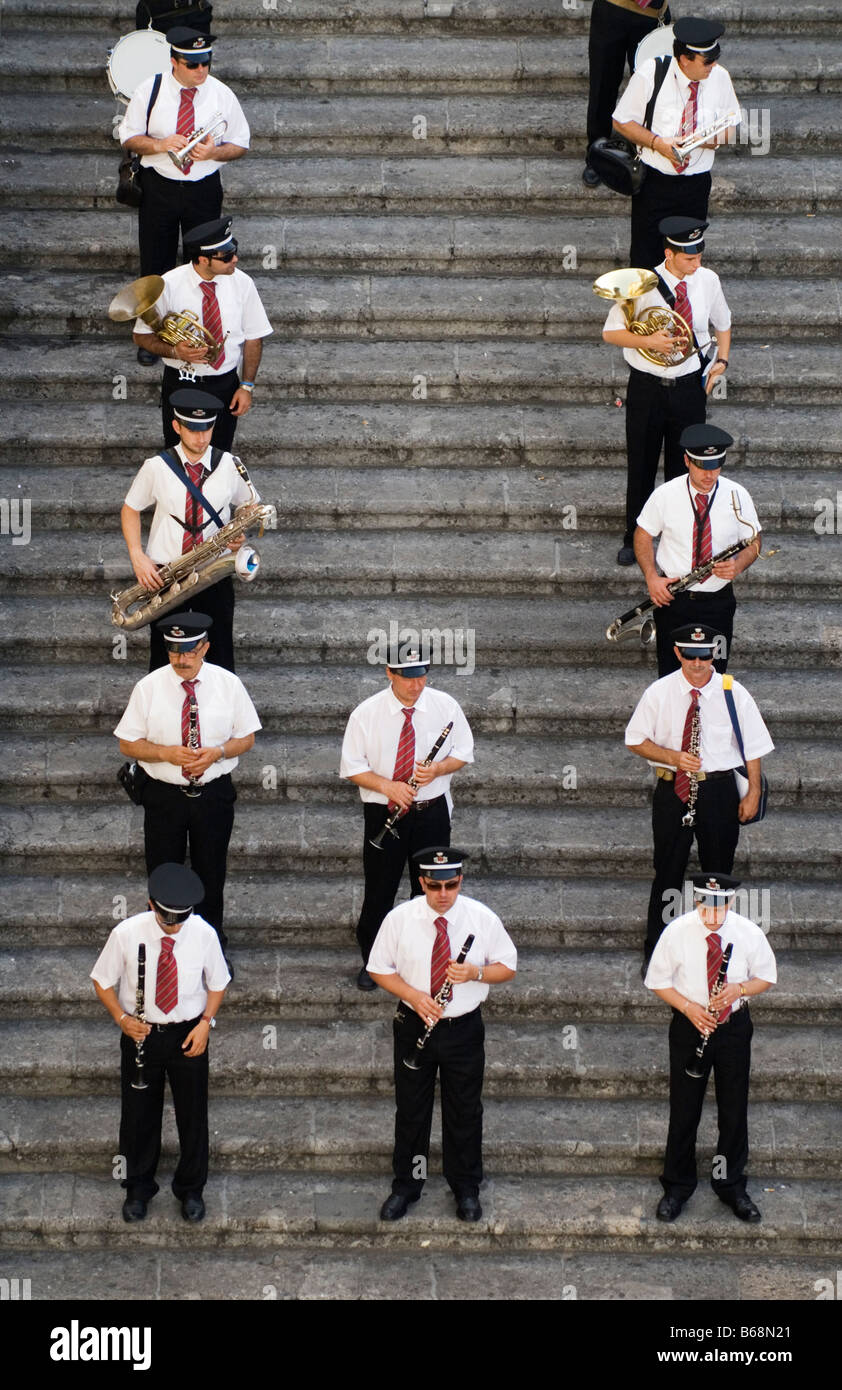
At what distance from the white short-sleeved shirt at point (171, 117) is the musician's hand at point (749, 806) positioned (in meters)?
4.66

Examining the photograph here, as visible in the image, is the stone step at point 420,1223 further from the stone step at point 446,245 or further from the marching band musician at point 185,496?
the stone step at point 446,245

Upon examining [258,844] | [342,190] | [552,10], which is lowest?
[258,844]

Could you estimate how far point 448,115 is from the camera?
15203 millimetres

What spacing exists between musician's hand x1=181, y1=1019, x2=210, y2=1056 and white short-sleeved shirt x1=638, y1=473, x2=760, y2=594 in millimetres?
3287

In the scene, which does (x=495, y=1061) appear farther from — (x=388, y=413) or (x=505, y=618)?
(x=388, y=413)

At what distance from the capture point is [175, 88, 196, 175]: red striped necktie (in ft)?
44.0

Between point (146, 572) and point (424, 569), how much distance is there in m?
1.99

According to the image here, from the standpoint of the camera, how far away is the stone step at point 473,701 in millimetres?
12961

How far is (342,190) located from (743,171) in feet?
7.99

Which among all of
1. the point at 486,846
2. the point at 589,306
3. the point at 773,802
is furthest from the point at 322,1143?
the point at 589,306

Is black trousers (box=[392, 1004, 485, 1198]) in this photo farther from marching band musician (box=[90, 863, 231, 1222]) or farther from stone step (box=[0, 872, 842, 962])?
stone step (box=[0, 872, 842, 962])

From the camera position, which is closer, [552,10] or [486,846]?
[486,846]

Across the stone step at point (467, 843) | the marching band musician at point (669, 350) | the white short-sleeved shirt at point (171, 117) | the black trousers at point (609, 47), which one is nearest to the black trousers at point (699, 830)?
Result: the stone step at point (467, 843)

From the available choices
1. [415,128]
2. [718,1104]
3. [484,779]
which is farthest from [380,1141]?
[415,128]
